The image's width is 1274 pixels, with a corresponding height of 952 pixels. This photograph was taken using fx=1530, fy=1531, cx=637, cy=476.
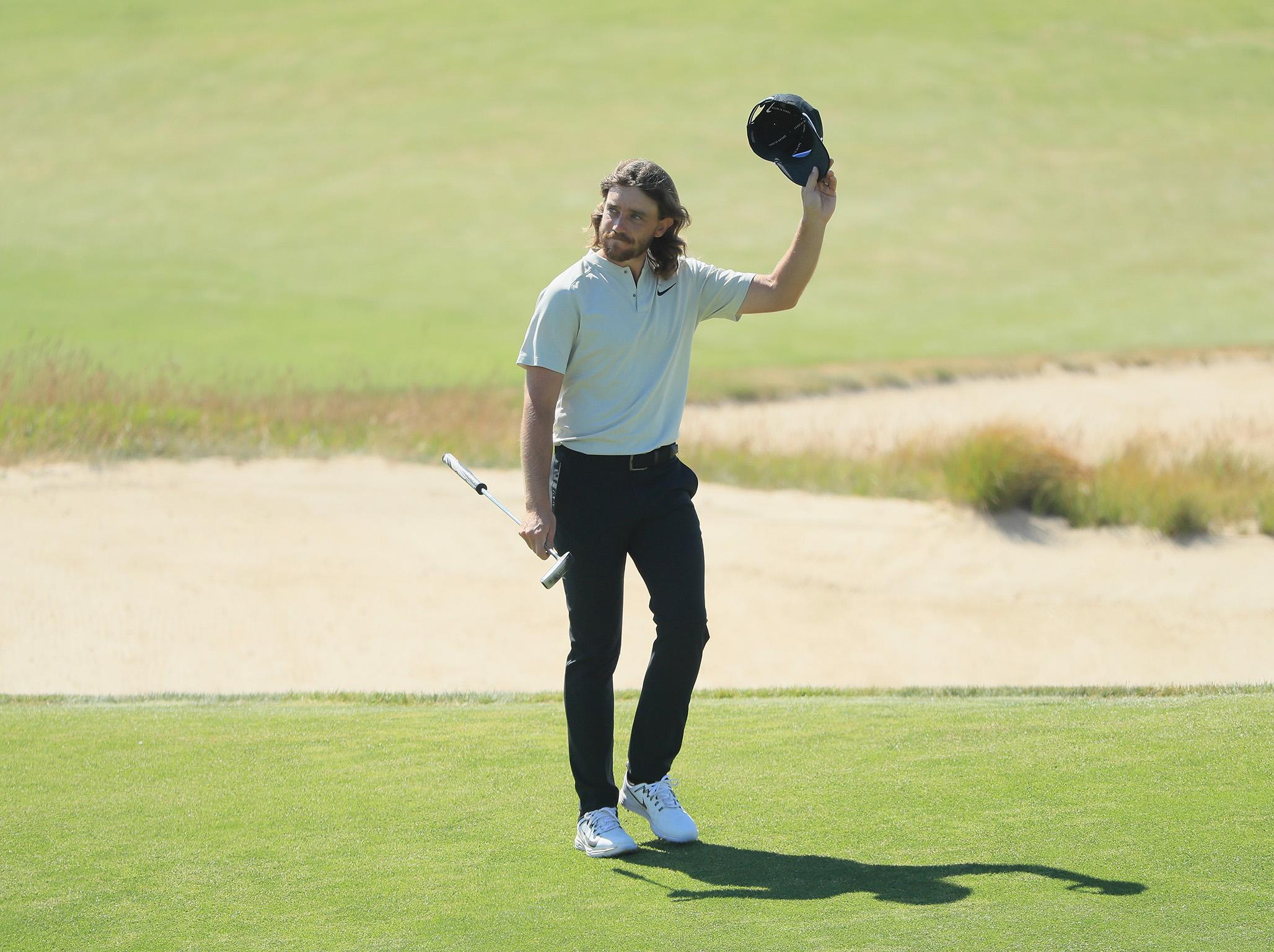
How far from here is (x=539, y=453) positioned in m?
3.88

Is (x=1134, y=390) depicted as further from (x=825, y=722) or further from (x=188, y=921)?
(x=188, y=921)

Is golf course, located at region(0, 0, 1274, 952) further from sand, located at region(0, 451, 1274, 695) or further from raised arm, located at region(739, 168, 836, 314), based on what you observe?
raised arm, located at region(739, 168, 836, 314)

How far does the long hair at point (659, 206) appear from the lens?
3.92 meters

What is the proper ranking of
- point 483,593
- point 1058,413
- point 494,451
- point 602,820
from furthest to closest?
point 1058,413
point 494,451
point 483,593
point 602,820

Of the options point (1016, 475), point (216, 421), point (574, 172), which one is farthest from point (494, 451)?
point (574, 172)

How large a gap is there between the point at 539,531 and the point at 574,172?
24.3 meters

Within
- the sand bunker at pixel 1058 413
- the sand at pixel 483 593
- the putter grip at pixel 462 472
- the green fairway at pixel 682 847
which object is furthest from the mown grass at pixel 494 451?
Answer: the putter grip at pixel 462 472

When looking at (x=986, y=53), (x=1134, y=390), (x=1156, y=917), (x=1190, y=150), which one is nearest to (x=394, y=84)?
(x=986, y=53)

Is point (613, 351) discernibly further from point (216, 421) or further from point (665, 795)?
point (216, 421)

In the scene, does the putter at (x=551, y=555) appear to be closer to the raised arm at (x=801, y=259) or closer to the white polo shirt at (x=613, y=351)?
the white polo shirt at (x=613, y=351)

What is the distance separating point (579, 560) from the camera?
13.1 feet

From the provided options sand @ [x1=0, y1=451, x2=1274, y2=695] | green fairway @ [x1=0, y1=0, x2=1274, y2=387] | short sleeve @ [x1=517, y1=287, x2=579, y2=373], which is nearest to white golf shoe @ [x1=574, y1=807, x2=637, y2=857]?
short sleeve @ [x1=517, y1=287, x2=579, y2=373]

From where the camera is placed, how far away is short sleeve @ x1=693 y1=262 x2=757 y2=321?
4.14 metres

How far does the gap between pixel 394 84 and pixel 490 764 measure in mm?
Answer: 29187
